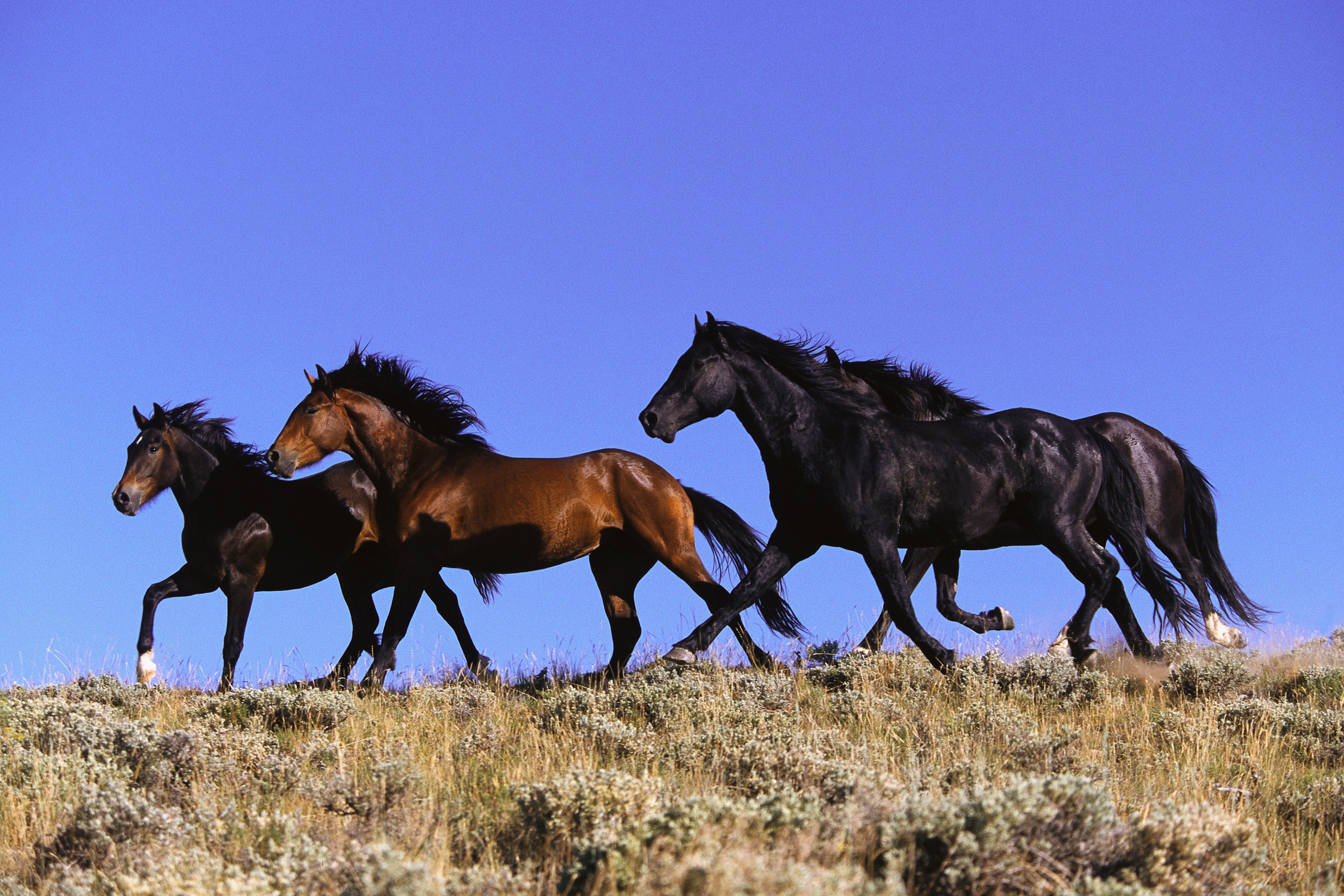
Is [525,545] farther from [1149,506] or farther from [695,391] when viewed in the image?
[1149,506]

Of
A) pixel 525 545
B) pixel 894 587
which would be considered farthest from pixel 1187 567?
pixel 525 545

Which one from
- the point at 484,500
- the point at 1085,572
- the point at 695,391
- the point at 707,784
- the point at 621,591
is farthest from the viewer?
the point at 621,591

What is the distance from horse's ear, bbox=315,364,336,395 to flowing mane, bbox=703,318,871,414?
336 cm

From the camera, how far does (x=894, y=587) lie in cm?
767

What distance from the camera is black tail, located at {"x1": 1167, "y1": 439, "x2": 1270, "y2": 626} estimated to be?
10.3 meters

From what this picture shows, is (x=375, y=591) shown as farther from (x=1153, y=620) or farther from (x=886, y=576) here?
(x=1153, y=620)

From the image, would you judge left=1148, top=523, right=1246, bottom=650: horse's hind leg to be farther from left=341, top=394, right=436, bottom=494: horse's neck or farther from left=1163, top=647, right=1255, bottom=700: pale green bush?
left=341, top=394, right=436, bottom=494: horse's neck

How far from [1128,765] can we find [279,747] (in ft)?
14.4

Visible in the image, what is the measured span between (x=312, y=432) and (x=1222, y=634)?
7400 millimetres

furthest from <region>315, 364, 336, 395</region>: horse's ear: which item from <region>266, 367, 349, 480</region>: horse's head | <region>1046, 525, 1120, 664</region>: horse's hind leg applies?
<region>1046, 525, 1120, 664</region>: horse's hind leg

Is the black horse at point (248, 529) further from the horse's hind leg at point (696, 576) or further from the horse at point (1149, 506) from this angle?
the horse at point (1149, 506)

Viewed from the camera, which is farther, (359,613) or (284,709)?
(359,613)

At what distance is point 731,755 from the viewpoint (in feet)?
17.9

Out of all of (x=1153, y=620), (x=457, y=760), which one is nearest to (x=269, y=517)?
(x=457, y=760)
